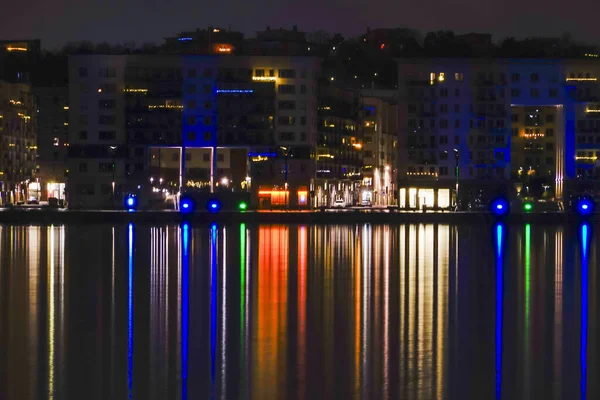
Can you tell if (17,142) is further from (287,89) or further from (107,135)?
(287,89)

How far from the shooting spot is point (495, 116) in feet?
431

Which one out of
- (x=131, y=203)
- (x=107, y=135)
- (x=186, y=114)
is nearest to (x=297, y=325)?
(x=131, y=203)

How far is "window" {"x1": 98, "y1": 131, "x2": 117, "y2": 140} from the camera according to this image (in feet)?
423

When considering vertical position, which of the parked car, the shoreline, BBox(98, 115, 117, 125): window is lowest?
the shoreline

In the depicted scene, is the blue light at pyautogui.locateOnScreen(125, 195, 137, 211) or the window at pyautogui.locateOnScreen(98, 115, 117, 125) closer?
the blue light at pyautogui.locateOnScreen(125, 195, 137, 211)

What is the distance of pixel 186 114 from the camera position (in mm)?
A: 129250

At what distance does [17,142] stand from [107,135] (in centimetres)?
3181

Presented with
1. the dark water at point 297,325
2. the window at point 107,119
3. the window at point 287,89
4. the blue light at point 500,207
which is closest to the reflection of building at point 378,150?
the window at point 287,89

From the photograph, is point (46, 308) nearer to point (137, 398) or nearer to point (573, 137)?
point (137, 398)

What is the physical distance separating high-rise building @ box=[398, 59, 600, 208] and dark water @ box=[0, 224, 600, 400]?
76529 mm

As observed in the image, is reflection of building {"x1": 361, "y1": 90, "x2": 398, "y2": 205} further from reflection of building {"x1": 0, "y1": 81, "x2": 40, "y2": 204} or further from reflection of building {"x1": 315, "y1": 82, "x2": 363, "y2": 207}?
reflection of building {"x1": 0, "y1": 81, "x2": 40, "y2": 204}

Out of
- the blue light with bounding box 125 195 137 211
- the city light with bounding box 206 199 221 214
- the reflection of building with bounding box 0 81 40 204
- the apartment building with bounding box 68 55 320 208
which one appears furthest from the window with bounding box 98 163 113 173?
the reflection of building with bounding box 0 81 40 204

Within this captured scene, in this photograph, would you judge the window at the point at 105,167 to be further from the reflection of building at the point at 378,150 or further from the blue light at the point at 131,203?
the reflection of building at the point at 378,150

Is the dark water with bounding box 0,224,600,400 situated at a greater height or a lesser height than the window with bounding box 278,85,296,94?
→ lesser
